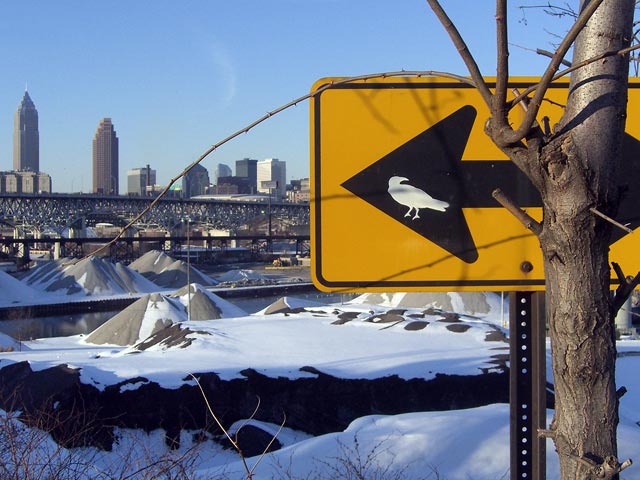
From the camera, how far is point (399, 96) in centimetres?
212

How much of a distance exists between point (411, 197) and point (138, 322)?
29.7 metres

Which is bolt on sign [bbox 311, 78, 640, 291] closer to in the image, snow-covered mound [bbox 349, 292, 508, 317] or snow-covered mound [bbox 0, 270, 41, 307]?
snow-covered mound [bbox 349, 292, 508, 317]

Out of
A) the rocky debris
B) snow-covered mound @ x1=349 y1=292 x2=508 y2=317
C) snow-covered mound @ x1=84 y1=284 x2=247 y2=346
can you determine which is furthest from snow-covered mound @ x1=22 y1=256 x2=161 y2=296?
the rocky debris

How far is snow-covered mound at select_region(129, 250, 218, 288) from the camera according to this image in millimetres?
57000

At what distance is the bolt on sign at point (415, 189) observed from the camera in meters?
2.11

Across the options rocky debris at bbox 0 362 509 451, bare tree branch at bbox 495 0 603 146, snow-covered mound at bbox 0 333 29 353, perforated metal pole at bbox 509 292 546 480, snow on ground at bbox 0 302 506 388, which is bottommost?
snow-covered mound at bbox 0 333 29 353

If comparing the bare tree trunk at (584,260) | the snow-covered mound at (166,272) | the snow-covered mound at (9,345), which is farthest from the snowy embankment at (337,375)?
Result: the snow-covered mound at (166,272)

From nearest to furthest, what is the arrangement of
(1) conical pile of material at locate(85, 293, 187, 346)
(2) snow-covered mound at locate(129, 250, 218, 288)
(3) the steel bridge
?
(1) conical pile of material at locate(85, 293, 187, 346)
(2) snow-covered mound at locate(129, 250, 218, 288)
(3) the steel bridge

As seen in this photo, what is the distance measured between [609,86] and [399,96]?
653mm

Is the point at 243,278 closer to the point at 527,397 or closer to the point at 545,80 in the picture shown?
the point at 527,397

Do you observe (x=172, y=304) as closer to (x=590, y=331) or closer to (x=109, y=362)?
(x=109, y=362)

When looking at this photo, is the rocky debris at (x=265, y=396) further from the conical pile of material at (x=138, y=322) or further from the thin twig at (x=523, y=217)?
the conical pile of material at (x=138, y=322)

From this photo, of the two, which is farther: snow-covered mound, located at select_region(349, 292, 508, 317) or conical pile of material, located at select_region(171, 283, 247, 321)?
snow-covered mound, located at select_region(349, 292, 508, 317)

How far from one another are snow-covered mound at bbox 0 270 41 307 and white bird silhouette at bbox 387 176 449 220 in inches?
1859
